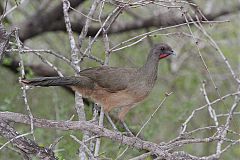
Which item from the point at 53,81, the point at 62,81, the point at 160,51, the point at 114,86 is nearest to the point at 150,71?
the point at 160,51

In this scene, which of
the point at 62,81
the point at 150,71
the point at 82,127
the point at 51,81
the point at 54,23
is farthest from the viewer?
the point at 54,23

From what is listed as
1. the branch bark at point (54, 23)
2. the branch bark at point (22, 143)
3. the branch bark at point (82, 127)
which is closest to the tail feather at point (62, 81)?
the branch bark at point (82, 127)

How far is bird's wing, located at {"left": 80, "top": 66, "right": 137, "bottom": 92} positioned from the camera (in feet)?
15.6

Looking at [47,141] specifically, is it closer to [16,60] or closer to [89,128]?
[16,60]

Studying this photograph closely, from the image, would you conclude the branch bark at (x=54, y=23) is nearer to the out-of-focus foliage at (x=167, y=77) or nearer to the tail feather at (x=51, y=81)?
the out-of-focus foliage at (x=167, y=77)

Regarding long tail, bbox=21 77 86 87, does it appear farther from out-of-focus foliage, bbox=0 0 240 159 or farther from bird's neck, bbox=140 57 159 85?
out-of-focus foliage, bbox=0 0 240 159

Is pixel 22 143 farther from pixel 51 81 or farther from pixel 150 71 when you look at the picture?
pixel 150 71

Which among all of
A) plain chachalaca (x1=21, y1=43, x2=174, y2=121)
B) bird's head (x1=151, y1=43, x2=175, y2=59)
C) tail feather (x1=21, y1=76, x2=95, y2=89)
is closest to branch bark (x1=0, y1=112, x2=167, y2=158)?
tail feather (x1=21, y1=76, x2=95, y2=89)

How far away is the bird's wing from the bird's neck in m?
0.10

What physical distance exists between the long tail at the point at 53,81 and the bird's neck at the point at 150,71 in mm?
549

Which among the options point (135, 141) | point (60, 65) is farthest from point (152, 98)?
point (135, 141)

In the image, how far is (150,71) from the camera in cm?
497

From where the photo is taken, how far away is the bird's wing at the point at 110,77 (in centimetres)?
474

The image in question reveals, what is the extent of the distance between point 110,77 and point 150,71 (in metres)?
0.36
